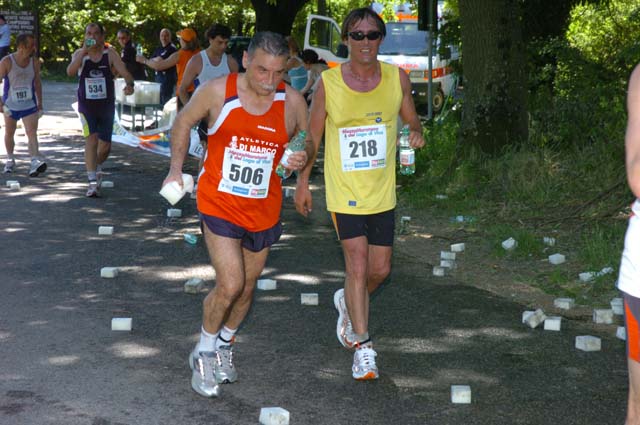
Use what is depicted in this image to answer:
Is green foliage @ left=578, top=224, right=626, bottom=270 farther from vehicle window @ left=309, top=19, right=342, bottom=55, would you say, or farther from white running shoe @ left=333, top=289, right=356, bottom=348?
vehicle window @ left=309, top=19, right=342, bottom=55

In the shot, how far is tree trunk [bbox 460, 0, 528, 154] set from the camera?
501 inches

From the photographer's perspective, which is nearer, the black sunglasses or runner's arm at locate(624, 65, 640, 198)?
runner's arm at locate(624, 65, 640, 198)

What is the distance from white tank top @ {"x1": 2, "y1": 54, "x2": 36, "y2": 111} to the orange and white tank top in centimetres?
871

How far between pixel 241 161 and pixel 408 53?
20462 millimetres

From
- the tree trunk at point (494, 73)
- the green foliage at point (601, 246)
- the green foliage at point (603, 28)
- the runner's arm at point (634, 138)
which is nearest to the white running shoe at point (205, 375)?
the runner's arm at point (634, 138)

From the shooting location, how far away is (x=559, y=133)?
13.3m

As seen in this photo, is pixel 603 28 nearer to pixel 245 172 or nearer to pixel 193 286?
pixel 193 286

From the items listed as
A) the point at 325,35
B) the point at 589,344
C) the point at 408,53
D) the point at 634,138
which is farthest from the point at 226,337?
the point at 325,35

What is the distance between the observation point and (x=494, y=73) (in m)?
12.8

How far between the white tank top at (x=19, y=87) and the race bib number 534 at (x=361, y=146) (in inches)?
339

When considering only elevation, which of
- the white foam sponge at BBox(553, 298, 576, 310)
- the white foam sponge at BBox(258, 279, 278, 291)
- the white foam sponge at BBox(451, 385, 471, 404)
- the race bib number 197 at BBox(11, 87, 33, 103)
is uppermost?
the race bib number 197 at BBox(11, 87, 33, 103)

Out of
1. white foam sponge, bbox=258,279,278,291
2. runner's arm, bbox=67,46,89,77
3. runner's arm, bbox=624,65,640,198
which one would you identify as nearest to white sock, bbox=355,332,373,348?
white foam sponge, bbox=258,279,278,291

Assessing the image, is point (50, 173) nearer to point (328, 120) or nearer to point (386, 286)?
point (386, 286)

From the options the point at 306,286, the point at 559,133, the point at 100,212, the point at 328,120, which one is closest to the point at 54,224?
the point at 100,212
